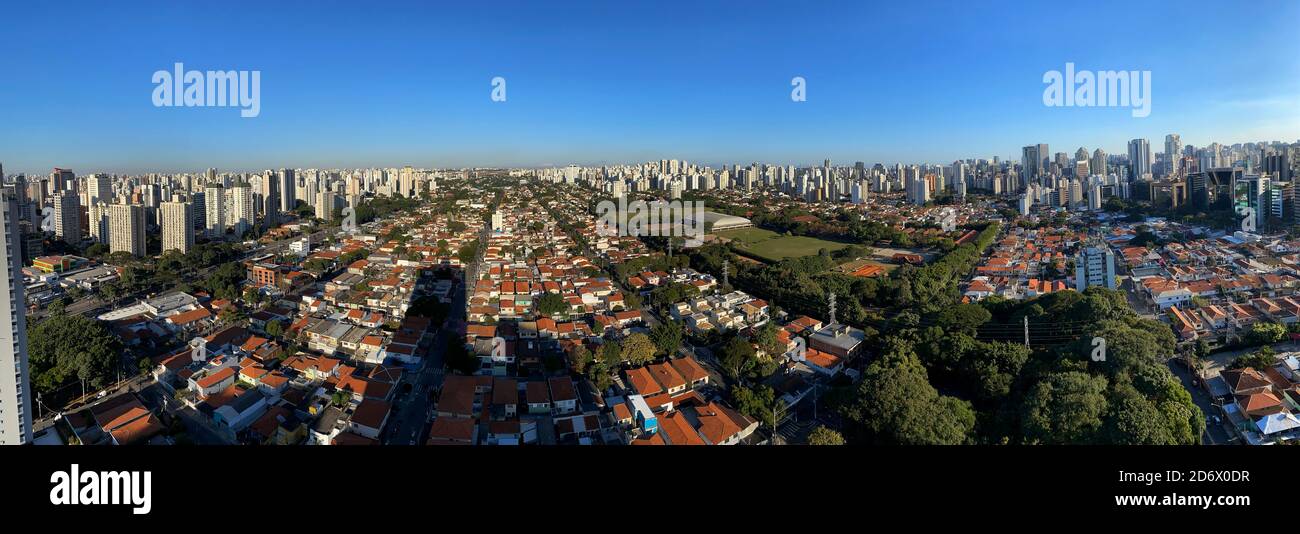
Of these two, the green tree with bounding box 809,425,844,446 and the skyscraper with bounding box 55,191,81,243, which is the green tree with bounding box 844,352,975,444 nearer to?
the green tree with bounding box 809,425,844,446

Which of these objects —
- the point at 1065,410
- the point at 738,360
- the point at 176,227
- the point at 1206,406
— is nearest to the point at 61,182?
the point at 176,227

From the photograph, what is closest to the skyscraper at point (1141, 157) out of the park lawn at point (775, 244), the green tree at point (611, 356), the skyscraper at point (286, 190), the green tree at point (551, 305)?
the park lawn at point (775, 244)

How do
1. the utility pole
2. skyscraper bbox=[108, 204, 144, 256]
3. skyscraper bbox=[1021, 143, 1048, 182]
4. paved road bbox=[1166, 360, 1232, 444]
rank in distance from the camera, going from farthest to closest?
skyscraper bbox=[1021, 143, 1048, 182] → skyscraper bbox=[108, 204, 144, 256] → the utility pole → paved road bbox=[1166, 360, 1232, 444]

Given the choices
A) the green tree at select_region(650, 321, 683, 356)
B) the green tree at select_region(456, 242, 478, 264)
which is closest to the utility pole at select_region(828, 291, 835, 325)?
the green tree at select_region(650, 321, 683, 356)

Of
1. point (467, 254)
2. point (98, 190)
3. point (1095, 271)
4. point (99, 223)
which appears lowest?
point (1095, 271)

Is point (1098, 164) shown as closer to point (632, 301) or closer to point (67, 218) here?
point (632, 301)
